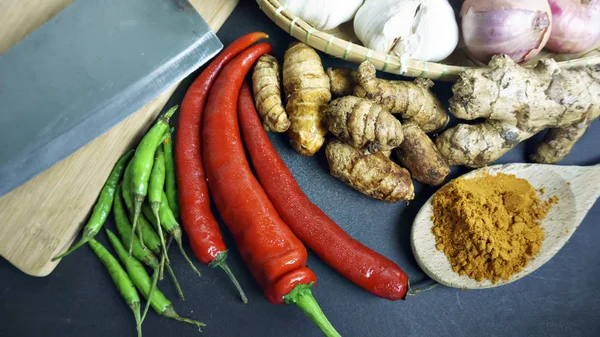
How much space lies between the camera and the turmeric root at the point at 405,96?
1223mm

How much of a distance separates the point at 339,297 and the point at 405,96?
1.92 feet

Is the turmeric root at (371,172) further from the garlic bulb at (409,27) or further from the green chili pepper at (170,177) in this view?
the green chili pepper at (170,177)

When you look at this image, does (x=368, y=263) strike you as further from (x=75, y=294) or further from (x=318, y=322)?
(x=75, y=294)

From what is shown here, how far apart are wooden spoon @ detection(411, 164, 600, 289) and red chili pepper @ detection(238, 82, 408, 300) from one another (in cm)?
10

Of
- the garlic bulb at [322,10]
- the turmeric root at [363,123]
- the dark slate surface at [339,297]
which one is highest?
the garlic bulb at [322,10]

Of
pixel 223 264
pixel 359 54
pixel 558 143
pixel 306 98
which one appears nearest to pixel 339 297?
pixel 223 264

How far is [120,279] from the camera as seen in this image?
3.90ft

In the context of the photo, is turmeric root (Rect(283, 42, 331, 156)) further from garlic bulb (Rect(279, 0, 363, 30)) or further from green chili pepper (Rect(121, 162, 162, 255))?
green chili pepper (Rect(121, 162, 162, 255))

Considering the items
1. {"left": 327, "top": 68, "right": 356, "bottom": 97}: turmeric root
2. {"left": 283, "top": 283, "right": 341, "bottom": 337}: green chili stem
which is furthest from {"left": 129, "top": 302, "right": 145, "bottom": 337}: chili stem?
{"left": 327, "top": 68, "right": 356, "bottom": 97}: turmeric root

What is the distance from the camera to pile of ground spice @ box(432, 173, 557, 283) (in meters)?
1.19

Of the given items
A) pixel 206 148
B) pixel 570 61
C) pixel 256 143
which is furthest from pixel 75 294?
pixel 570 61

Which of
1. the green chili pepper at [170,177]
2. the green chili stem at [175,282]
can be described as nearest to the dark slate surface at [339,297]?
the green chili stem at [175,282]

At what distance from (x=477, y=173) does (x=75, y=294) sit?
115 cm

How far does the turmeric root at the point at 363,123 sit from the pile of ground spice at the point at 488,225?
0.24m
